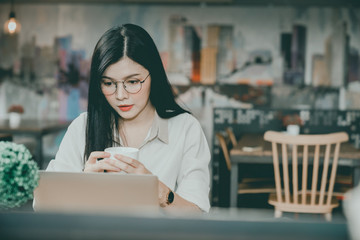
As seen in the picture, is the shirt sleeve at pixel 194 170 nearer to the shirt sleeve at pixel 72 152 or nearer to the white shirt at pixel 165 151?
the white shirt at pixel 165 151

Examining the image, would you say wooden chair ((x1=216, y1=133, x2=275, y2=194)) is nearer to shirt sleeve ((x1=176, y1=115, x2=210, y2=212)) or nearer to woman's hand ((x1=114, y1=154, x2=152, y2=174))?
shirt sleeve ((x1=176, y1=115, x2=210, y2=212))

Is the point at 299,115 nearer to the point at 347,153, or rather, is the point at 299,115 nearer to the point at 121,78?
the point at 347,153

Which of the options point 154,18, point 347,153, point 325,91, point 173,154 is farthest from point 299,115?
point 173,154

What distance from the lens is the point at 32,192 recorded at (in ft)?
3.02

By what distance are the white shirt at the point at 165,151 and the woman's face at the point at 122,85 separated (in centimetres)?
15

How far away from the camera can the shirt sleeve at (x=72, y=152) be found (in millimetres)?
1513

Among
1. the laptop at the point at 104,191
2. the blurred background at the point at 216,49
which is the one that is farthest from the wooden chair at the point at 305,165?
the blurred background at the point at 216,49

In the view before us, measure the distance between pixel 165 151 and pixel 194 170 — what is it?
14cm

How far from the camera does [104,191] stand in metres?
0.90

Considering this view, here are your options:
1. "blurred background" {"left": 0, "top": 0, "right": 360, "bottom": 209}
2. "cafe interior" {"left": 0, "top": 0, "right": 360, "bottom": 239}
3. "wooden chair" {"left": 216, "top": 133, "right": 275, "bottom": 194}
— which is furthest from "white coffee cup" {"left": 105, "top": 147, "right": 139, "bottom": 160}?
"blurred background" {"left": 0, "top": 0, "right": 360, "bottom": 209}

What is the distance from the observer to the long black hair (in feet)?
4.75

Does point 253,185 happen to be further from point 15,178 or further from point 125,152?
point 15,178

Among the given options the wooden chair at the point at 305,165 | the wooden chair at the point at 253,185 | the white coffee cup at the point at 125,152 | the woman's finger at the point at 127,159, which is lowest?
the wooden chair at the point at 253,185

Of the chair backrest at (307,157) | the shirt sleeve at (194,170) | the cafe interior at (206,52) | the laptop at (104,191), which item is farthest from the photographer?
the cafe interior at (206,52)
